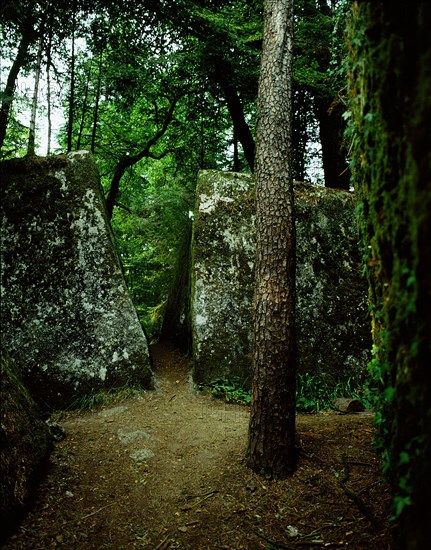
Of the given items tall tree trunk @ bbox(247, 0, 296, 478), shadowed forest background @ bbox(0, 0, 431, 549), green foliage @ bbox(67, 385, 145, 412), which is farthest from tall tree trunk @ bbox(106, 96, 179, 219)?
tall tree trunk @ bbox(247, 0, 296, 478)

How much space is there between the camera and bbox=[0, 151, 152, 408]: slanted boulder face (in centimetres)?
496

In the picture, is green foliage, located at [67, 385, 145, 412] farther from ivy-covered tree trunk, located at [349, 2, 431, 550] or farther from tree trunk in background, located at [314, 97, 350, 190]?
tree trunk in background, located at [314, 97, 350, 190]

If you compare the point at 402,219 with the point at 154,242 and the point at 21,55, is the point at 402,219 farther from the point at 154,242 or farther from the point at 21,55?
the point at 21,55

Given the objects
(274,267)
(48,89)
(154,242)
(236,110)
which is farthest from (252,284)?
(48,89)

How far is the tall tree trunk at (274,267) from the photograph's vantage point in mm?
3225

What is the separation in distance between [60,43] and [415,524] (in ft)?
31.6

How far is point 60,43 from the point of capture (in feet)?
25.0

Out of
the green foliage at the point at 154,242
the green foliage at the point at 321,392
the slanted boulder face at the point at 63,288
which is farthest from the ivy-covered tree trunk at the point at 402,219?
the green foliage at the point at 154,242

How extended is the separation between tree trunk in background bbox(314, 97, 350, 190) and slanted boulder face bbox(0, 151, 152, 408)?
6006 millimetres

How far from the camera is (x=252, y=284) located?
595 cm

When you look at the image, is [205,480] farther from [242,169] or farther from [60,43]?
[242,169]

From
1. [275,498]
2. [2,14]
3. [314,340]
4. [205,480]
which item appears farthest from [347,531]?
[2,14]

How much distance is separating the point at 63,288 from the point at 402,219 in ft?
16.0

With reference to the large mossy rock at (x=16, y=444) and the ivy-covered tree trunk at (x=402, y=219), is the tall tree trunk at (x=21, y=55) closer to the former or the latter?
the large mossy rock at (x=16, y=444)
